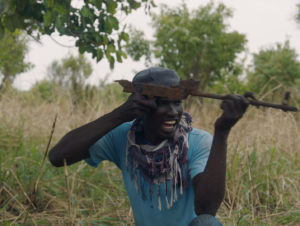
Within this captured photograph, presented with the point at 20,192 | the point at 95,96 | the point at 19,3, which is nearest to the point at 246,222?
the point at 20,192

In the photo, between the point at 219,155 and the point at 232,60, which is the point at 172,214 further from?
the point at 232,60

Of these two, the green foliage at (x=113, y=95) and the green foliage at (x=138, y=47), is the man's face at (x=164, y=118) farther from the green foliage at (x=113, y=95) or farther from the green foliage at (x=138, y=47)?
the green foliage at (x=138, y=47)

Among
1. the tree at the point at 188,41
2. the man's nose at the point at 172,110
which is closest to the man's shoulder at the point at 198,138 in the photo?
the man's nose at the point at 172,110

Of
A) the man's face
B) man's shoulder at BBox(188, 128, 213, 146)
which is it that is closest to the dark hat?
the man's face

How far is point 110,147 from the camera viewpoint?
2.30 meters

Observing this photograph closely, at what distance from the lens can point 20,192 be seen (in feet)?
11.0

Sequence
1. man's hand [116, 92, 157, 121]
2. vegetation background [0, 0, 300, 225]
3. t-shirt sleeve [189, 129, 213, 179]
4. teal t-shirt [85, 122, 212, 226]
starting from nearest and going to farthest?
1. man's hand [116, 92, 157, 121]
2. t-shirt sleeve [189, 129, 213, 179]
3. teal t-shirt [85, 122, 212, 226]
4. vegetation background [0, 0, 300, 225]

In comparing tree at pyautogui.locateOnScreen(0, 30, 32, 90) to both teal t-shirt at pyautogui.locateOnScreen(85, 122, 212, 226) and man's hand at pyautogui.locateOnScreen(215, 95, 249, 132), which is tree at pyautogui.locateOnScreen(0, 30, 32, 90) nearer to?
teal t-shirt at pyautogui.locateOnScreen(85, 122, 212, 226)

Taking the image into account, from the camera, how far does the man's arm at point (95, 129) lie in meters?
1.87

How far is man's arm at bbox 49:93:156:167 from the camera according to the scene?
1869 millimetres

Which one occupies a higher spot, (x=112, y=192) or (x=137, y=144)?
(x=137, y=144)

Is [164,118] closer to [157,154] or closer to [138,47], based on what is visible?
[157,154]

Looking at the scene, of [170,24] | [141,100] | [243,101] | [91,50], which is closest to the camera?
[243,101]

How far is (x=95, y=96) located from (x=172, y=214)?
3.77m
